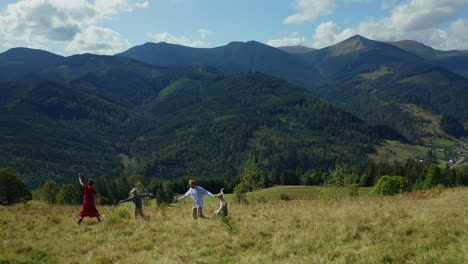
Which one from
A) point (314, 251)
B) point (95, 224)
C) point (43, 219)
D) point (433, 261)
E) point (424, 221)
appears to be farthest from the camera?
point (43, 219)

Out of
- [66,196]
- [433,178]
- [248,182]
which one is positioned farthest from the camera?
[433,178]

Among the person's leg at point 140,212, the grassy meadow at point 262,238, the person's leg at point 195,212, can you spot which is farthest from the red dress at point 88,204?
the person's leg at point 195,212

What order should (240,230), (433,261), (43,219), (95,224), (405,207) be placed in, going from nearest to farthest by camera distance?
(433,261) → (240,230) → (405,207) → (95,224) → (43,219)

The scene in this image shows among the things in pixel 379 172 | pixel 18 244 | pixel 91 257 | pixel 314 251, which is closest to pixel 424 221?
pixel 314 251

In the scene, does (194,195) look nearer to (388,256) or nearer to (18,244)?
Answer: (18,244)

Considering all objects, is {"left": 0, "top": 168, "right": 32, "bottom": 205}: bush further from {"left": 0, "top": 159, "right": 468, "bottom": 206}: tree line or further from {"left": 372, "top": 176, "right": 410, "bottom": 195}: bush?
{"left": 372, "top": 176, "right": 410, "bottom": 195}: bush

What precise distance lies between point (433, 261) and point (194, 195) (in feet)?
35.6

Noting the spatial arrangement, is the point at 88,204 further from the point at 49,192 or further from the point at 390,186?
the point at 49,192

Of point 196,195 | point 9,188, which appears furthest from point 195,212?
point 9,188

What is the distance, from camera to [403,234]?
401 inches

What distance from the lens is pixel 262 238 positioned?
11250 millimetres

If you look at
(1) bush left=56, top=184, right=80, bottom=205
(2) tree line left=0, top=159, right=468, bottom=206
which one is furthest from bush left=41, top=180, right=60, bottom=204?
(1) bush left=56, top=184, right=80, bottom=205

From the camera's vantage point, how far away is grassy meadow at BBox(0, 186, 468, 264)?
9.03 metres

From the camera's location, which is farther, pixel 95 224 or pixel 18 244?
pixel 95 224
